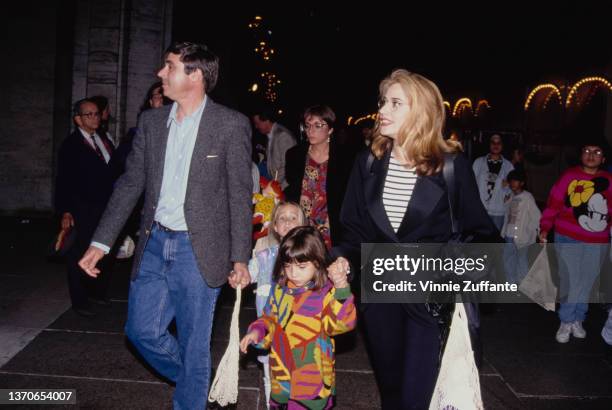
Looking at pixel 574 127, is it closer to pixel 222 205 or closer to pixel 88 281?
pixel 88 281

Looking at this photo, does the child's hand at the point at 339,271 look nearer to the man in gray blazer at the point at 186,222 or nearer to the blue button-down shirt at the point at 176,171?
the man in gray blazer at the point at 186,222

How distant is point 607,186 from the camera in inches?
235

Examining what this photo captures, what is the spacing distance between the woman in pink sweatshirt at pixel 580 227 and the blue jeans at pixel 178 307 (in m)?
3.90

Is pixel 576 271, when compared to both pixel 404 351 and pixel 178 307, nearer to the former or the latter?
pixel 404 351

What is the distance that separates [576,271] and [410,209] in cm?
370

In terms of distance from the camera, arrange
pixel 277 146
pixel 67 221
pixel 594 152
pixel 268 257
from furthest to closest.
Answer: pixel 277 146 → pixel 594 152 → pixel 67 221 → pixel 268 257

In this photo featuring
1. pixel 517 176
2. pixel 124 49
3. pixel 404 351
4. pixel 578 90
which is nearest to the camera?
pixel 404 351

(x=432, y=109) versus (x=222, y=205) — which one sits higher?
(x=432, y=109)

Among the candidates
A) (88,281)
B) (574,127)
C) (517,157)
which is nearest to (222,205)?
(88,281)

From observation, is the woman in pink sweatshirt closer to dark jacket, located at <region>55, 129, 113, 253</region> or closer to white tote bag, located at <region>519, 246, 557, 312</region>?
white tote bag, located at <region>519, 246, 557, 312</region>

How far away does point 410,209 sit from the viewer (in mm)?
3201

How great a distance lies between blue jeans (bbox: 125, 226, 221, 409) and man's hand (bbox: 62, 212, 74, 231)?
8.14 ft

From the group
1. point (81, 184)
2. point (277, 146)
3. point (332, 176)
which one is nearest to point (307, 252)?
point (332, 176)

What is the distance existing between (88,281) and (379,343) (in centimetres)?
446
